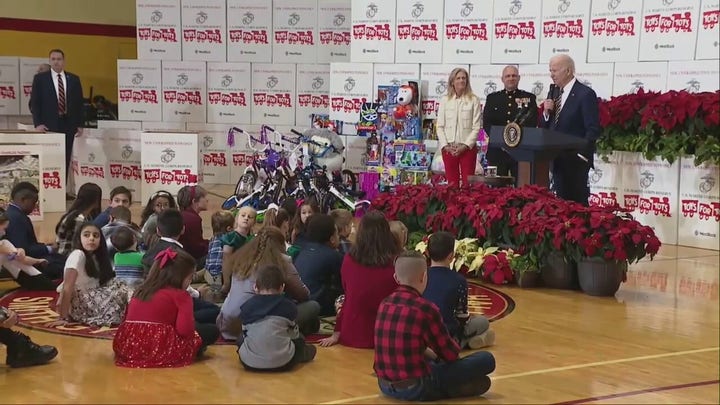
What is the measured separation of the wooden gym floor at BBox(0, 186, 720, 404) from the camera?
5.46m

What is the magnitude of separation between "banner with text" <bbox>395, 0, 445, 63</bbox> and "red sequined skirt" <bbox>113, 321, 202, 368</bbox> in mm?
8295

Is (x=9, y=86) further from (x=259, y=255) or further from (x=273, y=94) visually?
(x=259, y=255)

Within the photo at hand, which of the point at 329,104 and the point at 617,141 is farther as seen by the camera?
the point at 329,104

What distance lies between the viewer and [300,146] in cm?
1290

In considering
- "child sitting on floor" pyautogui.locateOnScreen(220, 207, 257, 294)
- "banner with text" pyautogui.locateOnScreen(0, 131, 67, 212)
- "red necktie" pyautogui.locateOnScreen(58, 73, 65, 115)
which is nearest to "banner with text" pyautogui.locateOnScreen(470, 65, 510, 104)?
"banner with text" pyautogui.locateOnScreen(0, 131, 67, 212)

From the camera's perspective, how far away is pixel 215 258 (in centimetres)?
764

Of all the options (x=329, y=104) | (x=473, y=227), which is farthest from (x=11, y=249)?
(x=329, y=104)

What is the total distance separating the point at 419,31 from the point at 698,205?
4486 mm

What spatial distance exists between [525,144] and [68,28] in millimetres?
12108

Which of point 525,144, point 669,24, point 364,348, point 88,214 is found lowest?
point 364,348

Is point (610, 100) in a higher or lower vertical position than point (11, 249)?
higher

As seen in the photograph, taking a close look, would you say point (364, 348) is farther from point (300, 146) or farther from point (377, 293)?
point (300, 146)

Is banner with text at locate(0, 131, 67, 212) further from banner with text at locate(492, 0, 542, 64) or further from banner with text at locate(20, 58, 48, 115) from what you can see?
banner with text at locate(492, 0, 542, 64)

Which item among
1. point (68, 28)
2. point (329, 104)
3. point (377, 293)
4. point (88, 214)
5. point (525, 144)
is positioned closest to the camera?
point (377, 293)
